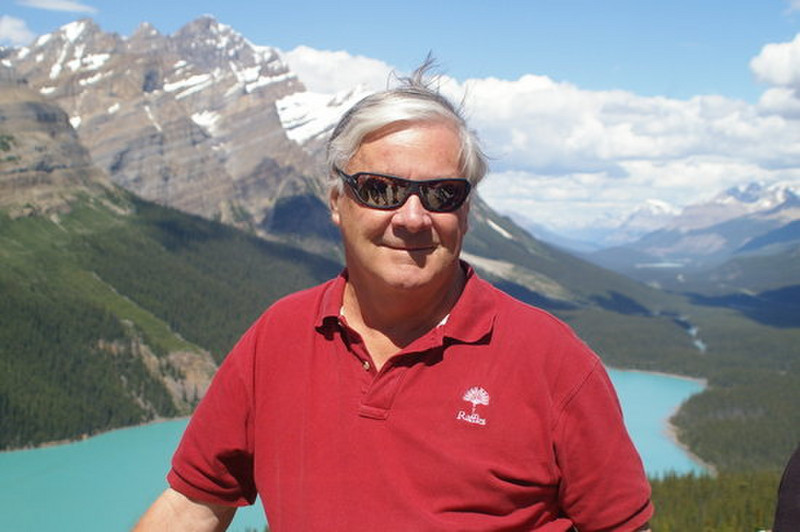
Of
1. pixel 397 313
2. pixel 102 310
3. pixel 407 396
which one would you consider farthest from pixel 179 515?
pixel 102 310

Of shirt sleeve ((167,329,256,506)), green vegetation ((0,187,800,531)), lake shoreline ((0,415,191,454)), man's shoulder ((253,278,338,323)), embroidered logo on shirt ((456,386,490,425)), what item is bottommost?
lake shoreline ((0,415,191,454))

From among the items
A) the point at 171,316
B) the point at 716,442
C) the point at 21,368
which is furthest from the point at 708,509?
the point at 171,316

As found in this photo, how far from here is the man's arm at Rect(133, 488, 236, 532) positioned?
4.63 m

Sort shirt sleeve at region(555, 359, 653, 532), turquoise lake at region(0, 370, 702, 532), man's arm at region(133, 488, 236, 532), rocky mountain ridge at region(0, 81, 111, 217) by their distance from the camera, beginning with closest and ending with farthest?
shirt sleeve at region(555, 359, 653, 532) → man's arm at region(133, 488, 236, 532) → turquoise lake at region(0, 370, 702, 532) → rocky mountain ridge at region(0, 81, 111, 217)

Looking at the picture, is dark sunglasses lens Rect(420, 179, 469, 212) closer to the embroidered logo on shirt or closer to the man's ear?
the man's ear

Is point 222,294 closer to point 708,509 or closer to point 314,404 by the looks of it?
point 708,509

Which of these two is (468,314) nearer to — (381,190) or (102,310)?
(381,190)

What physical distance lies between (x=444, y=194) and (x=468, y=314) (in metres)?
0.60

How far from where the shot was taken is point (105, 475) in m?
86.9

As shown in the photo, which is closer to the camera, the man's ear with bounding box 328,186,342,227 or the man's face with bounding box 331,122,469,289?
the man's face with bounding box 331,122,469,289

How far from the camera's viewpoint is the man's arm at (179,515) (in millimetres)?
4629

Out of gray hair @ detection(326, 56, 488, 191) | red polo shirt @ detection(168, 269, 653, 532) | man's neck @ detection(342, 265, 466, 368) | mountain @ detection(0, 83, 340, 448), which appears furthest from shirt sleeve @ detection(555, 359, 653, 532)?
mountain @ detection(0, 83, 340, 448)

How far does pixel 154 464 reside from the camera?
9119 centimetres

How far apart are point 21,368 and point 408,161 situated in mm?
128572
